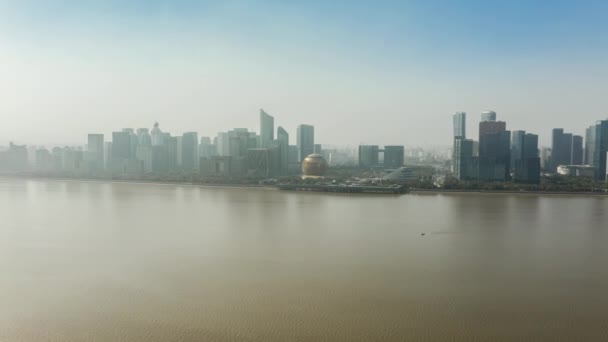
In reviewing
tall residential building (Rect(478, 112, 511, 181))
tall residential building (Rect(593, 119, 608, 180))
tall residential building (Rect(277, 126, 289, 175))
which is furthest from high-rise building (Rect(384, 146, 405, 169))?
tall residential building (Rect(593, 119, 608, 180))

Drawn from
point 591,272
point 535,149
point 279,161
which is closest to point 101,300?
point 591,272

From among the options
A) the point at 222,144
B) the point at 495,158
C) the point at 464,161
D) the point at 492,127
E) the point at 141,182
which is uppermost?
the point at 492,127

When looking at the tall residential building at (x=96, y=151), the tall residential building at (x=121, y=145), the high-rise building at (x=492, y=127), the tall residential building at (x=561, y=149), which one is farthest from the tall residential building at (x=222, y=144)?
→ the tall residential building at (x=561, y=149)

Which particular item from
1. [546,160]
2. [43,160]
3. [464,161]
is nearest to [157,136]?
[43,160]

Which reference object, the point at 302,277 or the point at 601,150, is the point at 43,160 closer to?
the point at 302,277

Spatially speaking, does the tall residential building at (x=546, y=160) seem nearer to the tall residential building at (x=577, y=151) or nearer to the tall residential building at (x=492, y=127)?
the tall residential building at (x=577, y=151)

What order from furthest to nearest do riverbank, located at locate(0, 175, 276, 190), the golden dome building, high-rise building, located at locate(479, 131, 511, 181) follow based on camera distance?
the golden dome building → high-rise building, located at locate(479, 131, 511, 181) → riverbank, located at locate(0, 175, 276, 190)

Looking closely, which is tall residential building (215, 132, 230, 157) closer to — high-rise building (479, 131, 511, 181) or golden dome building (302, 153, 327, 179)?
golden dome building (302, 153, 327, 179)
